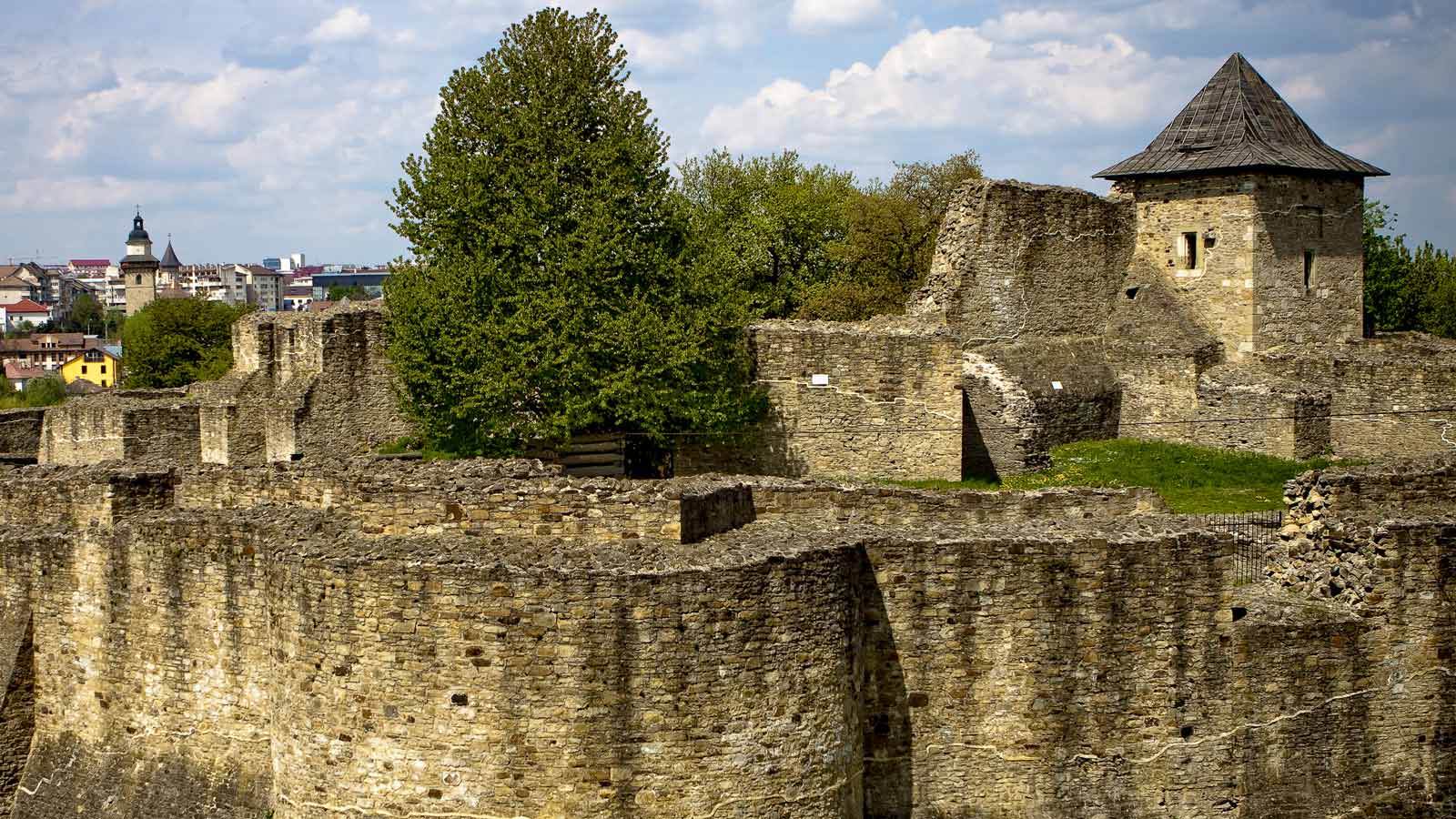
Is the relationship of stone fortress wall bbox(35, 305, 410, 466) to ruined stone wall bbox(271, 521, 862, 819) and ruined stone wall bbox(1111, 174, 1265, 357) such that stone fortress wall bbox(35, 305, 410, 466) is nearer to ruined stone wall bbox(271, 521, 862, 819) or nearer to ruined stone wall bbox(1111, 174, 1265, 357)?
ruined stone wall bbox(1111, 174, 1265, 357)

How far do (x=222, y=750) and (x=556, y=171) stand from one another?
13.6m

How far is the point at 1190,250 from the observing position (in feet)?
113

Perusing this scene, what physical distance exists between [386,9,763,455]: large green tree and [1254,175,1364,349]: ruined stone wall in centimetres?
1082

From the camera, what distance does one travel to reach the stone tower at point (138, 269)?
17350 centimetres

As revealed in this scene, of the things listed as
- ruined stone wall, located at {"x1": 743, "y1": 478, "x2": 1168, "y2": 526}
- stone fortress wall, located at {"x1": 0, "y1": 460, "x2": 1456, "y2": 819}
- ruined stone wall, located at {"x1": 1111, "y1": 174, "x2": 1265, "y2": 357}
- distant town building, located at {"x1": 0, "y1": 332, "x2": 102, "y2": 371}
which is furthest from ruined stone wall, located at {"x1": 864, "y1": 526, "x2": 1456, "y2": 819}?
distant town building, located at {"x1": 0, "y1": 332, "x2": 102, "y2": 371}

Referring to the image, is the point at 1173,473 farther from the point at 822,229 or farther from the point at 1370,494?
the point at 822,229

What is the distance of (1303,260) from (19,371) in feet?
451

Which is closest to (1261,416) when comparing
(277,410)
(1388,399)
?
(1388,399)

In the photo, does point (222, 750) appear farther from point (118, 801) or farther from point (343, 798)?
point (343, 798)

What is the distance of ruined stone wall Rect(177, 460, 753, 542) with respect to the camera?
16078 millimetres

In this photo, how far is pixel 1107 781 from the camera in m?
16.7

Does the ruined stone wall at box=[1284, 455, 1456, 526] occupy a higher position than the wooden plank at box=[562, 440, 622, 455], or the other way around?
the wooden plank at box=[562, 440, 622, 455]

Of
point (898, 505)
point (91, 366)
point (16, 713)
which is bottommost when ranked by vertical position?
point (16, 713)

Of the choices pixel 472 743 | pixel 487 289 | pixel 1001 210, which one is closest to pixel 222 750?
pixel 472 743
